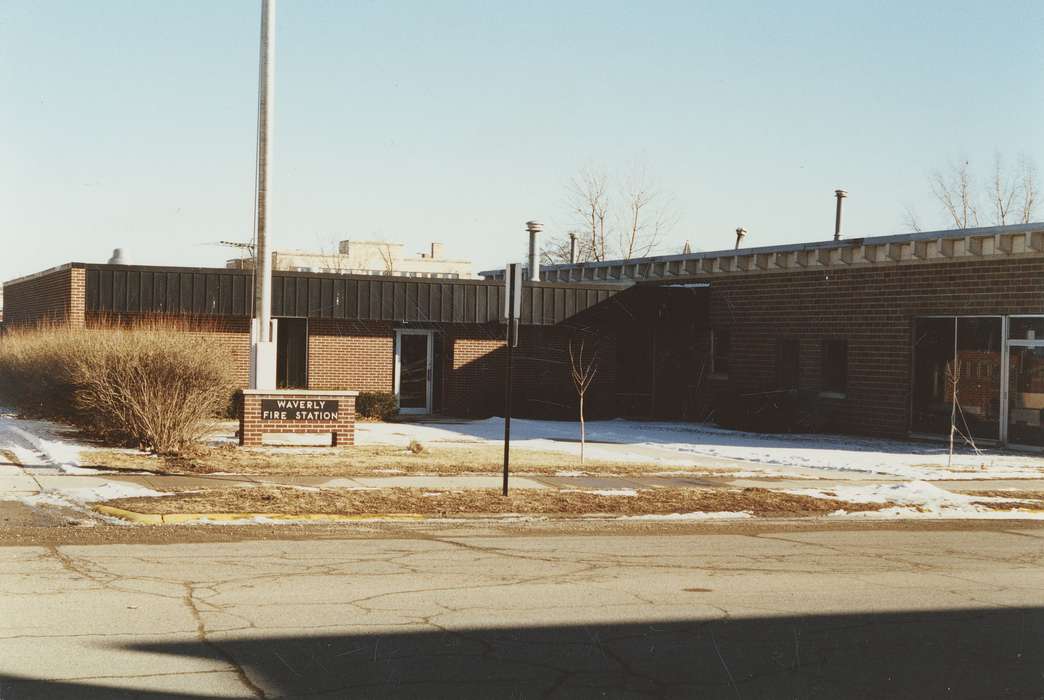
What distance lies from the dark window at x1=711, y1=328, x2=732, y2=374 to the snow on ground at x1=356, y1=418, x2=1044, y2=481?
2876 mm

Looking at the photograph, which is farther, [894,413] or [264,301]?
[894,413]

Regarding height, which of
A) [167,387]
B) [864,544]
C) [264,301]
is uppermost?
[264,301]

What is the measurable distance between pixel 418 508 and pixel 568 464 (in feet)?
19.7

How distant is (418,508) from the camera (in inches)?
543

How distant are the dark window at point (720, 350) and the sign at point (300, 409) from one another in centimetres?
1523

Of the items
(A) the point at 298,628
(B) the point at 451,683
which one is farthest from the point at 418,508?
(B) the point at 451,683

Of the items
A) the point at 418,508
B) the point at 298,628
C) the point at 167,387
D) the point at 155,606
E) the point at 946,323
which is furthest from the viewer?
the point at 946,323

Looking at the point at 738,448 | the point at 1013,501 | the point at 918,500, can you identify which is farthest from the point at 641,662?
the point at 738,448

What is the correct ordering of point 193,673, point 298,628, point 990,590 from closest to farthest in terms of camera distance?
point 193,673, point 298,628, point 990,590

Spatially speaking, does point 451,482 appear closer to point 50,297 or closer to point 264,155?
point 264,155

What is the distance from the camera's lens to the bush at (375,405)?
2964 centimetres

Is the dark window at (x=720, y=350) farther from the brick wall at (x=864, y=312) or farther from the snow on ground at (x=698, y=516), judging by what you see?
the snow on ground at (x=698, y=516)

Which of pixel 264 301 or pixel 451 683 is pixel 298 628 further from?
pixel 264 301

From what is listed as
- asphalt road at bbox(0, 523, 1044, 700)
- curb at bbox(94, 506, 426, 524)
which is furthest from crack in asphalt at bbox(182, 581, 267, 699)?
curb at bbox(94, 506, 426, 524)
